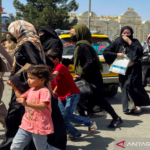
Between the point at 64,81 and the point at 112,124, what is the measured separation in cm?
150

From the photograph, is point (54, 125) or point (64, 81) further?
point (64, 81)

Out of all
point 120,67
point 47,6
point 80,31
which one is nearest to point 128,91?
point 120,67

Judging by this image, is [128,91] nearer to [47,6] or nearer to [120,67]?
[120,67]

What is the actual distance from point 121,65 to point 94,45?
2.04 meters

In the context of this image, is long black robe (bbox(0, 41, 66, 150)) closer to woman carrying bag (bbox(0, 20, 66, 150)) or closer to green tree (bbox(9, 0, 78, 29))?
woman carrying bag (bbox(0, 20, 66, 150))

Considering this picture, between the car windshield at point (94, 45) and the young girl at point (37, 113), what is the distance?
13.9 ft

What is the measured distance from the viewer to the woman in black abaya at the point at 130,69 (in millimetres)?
5863

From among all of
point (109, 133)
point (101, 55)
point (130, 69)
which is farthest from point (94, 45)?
point (109, 133)

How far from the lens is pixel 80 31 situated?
15.9ft

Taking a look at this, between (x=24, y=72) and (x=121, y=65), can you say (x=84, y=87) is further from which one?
(x=24, y=72)

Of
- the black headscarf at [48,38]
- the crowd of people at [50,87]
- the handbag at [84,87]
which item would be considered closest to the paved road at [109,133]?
the crowd of people at [50,87]

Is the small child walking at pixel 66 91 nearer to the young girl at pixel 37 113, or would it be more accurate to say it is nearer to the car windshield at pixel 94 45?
the young girl at pixel 37 113

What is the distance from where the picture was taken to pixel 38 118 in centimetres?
297

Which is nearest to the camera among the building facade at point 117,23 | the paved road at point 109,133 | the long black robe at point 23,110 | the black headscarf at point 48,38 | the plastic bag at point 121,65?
the long black robe at point 23,110
